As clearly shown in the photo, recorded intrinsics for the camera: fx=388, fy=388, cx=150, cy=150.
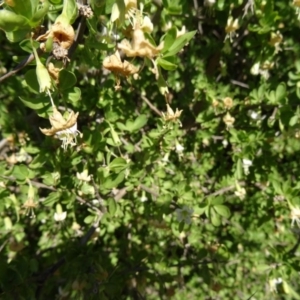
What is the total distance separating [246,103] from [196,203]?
437 mm

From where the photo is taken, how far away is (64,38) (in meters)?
0.69

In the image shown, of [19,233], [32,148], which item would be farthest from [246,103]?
[19,233]

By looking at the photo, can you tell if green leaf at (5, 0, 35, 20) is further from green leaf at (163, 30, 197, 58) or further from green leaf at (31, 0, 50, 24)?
green leaf at (163, 30, 197, 58)

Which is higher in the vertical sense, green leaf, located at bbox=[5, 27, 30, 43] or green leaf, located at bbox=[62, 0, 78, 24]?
green leaf, located at bbox=[62, 0, 78, 24]

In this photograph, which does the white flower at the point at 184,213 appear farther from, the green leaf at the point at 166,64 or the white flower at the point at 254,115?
the green leaf at the point at 166,64

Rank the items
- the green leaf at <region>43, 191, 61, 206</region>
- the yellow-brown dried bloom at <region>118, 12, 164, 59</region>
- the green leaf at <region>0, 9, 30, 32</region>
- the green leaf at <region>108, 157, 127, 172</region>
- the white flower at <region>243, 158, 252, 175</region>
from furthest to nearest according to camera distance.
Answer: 1. the white flower at <region>243, 158, 252, 175</region>
2. the green leaf at <region>43, 191, 61, 206</region>
3. the green leaf at <region>108, 157, 127, 172</region>
4. the yellow-brown dried bloom at <region>118, 12, 164, 59</region>
5. the green leaf at <region>0, 9, 30, 32</region>

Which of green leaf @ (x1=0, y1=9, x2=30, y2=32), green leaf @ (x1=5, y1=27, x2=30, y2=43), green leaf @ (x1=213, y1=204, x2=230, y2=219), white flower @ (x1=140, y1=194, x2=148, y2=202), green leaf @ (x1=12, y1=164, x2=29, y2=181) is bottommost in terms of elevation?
white flower @ (x1=140, y1=194, x2=148, y2=202)

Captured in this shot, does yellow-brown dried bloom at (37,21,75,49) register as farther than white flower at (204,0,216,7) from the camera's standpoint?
No

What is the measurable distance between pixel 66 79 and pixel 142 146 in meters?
0.60

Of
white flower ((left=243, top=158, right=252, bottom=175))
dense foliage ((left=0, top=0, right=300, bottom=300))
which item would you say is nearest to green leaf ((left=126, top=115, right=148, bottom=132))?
dense foliage ((left=0, top=0, right=300, bottom=300))

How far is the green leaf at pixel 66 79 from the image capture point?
76cm

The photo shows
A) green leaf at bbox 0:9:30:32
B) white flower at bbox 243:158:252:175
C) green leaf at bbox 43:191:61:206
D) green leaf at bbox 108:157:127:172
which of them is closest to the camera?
green leaf at bbox 0:9:30:32

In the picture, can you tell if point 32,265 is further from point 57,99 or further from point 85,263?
point 57,99

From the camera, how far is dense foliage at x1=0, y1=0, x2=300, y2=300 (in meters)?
0.81
